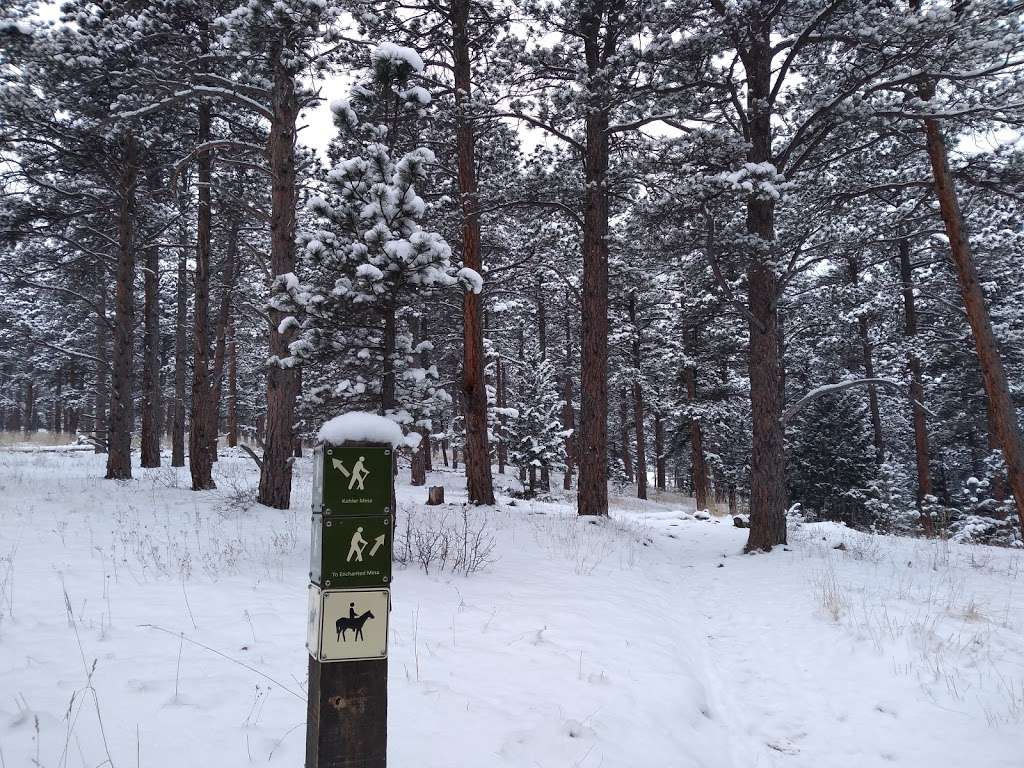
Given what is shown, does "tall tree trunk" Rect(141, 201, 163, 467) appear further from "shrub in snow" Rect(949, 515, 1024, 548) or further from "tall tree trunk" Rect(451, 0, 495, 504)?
"shrub in snow" Rect(949, 515, 1024, 548)

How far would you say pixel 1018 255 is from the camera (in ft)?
64.7

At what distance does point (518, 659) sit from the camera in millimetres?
4855

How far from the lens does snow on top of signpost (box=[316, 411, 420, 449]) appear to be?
267 centimetres

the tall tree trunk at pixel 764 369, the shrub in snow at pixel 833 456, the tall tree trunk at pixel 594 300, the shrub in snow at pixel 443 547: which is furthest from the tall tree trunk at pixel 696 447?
the shrub in snow at pixel 443 547

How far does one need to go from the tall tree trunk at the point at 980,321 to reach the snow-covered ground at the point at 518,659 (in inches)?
99.1

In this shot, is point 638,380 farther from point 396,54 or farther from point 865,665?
point 865,665

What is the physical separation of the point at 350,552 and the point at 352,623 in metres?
0.28

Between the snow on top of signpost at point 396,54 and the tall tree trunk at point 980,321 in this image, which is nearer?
the snow on top of signpost at point 396,54

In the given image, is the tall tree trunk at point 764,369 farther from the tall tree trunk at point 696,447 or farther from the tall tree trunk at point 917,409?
the tall tree trunk at point 696,447

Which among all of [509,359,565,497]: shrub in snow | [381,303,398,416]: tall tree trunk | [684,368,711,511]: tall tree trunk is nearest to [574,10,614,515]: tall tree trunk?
[381,303,398,416]: tall tree trunk

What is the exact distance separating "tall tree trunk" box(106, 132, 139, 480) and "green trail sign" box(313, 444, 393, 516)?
14.9 m

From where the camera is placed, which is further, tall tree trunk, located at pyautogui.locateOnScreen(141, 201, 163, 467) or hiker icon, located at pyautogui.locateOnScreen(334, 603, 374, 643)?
tall tree trunk, located at pyautogui.locateOnScreen(141, 201, 163, 467)

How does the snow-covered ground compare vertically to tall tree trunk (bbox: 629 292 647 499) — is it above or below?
below

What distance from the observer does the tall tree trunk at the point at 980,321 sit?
34.5 feet
